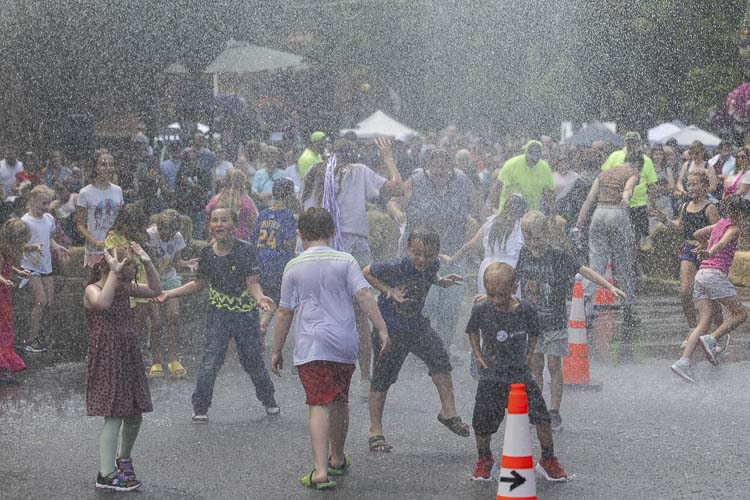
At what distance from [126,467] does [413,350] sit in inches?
76.0

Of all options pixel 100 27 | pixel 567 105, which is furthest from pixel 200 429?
pixel 567 105

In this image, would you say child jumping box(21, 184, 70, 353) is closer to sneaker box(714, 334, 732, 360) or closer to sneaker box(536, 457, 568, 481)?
sneaker box(714, 334, 732, 360)

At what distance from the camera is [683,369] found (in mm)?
10078

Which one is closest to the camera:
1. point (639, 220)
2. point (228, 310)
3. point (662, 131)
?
point (228, 310)

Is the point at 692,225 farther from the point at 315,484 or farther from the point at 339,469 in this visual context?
the point at 315,484

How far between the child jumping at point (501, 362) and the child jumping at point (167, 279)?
378 cm

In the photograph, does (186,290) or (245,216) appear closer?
(186,290)

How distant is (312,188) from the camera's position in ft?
32.8

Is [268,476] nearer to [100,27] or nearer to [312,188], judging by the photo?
[312,188]

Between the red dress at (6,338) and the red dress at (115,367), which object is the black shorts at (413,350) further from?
the red dress at (6,338)

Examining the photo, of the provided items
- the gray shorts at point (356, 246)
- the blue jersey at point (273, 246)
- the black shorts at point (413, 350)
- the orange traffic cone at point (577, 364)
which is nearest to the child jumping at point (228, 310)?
the black shorts at point (413, 350)

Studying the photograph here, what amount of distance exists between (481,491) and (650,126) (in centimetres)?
2813

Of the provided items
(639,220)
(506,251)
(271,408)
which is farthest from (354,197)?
(639,220)

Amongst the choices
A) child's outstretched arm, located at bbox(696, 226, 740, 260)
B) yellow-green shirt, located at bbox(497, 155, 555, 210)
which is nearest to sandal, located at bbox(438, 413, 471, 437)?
child's outstretched arm, located at bbox(696, 226, 740, 260)
